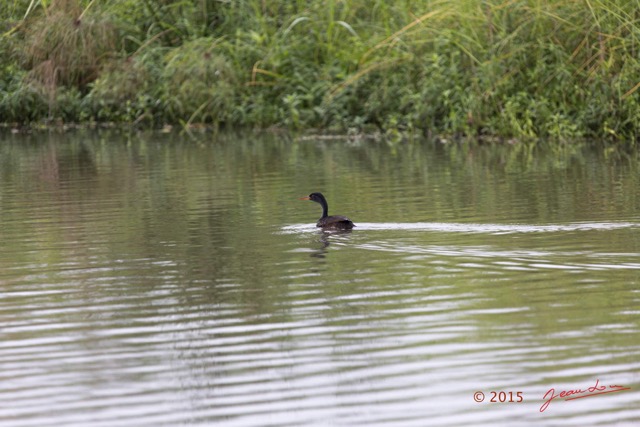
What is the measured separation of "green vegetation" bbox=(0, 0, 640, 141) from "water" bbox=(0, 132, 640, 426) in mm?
6082

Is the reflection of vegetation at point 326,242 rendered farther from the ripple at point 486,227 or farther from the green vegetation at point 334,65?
the green vegetation at point 334,65

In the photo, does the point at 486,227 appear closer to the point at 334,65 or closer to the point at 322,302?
the point at 322,302

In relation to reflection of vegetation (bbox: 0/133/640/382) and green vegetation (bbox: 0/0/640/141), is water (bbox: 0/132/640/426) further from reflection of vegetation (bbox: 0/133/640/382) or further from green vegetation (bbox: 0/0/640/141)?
green vegetation (bbox: 0/0/640/141)

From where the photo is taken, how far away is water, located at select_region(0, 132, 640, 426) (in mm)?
8516

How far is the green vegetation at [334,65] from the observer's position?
28469 millimetres

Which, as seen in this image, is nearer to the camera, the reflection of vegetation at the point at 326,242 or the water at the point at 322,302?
the water at the point at 322,302

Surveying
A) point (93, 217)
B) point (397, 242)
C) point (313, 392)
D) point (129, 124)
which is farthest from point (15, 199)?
point (129, 124)

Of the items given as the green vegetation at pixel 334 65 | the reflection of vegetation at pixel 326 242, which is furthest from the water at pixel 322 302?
the green vegetation at pixel 334 65

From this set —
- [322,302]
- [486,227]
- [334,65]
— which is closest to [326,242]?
[486,227]

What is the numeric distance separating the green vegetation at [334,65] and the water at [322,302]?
6.08 meters

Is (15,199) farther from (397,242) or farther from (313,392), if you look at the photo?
(313,392)

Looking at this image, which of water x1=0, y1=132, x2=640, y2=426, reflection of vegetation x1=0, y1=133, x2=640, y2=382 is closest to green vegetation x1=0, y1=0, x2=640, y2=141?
reflection of vegetation x1=0, y1=133, x2=640, y2=382

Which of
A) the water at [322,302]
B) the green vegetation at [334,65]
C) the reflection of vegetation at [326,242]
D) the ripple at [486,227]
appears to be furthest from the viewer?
Answer: the green vegetation at [334,65]

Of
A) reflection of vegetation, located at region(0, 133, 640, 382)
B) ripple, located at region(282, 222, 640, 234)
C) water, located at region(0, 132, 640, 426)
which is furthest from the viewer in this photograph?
ripple, located at region(282, 222, 640, 234)
